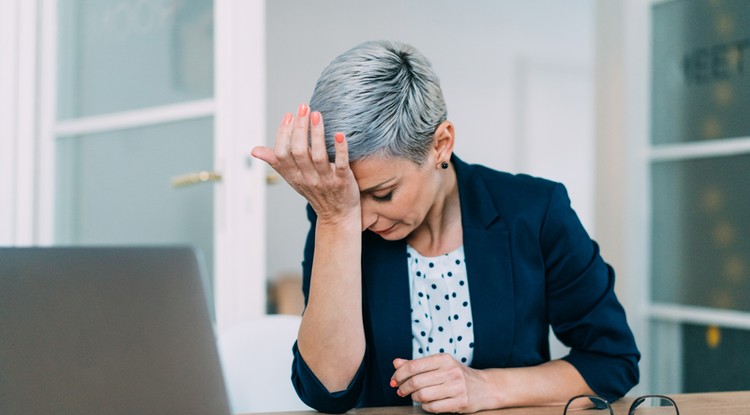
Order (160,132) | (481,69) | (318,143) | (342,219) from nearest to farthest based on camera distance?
(318,143)
(342,219)
(160,132)
(481,69)

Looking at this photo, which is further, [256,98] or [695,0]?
[695,0]

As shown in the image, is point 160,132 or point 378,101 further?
point 160,132

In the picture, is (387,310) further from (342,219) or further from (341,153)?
(341,153)

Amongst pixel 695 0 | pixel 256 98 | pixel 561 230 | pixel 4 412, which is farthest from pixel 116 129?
pixel 695 0

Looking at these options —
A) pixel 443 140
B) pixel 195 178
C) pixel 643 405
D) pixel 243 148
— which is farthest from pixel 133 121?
pixel 643 405

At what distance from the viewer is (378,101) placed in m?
0.96

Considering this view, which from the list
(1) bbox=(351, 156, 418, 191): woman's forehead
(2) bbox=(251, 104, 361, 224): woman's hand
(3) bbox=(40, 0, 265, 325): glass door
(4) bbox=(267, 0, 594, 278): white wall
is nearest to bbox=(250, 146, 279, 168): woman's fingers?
(2) bbox=(251, 104, 361, 224): woman's hand

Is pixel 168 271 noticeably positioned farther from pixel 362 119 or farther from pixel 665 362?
pixel 665 362

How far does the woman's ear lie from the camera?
1044mm

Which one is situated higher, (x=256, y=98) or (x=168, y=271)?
(x=256, y=98)

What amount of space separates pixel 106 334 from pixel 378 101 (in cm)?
46

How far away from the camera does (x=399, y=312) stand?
116cm

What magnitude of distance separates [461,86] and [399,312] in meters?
3.47

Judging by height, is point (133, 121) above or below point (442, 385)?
above
